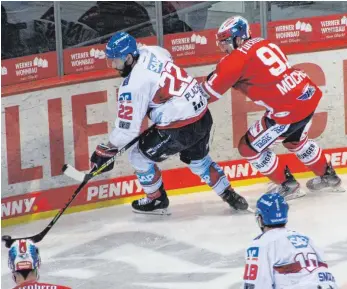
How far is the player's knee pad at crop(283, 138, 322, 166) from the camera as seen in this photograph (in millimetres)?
6880

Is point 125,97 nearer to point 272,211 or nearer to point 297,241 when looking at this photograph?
point 272,211

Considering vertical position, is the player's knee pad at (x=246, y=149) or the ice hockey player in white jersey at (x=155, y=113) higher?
the ice hockey player in white jersey at (x=155, y=113)

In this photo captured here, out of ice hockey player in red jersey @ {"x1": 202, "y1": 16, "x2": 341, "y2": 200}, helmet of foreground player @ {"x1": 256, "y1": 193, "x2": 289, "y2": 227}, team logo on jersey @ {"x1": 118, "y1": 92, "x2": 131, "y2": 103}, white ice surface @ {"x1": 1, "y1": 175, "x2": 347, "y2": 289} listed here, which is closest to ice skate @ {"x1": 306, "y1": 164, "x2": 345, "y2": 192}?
white ice surface @ {"x1": 1, "y1": 175, "x2": 347, "y2": 289}

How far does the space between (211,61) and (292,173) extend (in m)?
0.89

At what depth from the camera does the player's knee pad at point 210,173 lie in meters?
6.63

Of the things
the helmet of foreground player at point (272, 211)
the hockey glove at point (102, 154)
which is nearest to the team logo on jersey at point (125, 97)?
the hockey glove at point (102, 154)

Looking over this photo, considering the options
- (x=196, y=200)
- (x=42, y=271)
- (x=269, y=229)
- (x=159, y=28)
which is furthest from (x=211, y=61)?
(x=269, y=229)

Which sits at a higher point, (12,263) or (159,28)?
(159,28)

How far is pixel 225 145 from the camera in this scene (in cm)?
736

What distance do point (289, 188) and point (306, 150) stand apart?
25 centimetres

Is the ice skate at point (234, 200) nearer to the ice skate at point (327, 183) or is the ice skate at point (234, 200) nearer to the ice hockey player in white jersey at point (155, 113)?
the ice hockey player in white jersey at point (155, 113)

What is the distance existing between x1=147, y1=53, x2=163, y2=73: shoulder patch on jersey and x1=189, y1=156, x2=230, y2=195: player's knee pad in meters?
0.67

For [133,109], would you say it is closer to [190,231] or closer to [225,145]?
[190,231]

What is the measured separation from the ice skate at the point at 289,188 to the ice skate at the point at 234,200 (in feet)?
0.84
